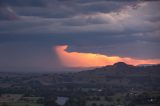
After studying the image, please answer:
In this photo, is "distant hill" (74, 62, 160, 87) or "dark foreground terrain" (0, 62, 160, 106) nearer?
"dark foreground terrain" (0, 62, 160, 106)

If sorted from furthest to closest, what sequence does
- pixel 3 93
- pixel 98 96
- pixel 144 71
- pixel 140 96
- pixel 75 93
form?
pixel 144 71 < pixel 3 93 < pixel 75 93 < pixel 98 96 < pixel 140 96

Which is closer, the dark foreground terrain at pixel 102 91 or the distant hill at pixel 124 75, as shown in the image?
the dark foreground terrain at pixel 102 91

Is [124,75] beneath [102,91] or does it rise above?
above

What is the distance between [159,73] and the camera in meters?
75.0

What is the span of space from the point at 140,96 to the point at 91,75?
41553mm

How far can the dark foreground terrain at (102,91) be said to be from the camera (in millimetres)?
52375

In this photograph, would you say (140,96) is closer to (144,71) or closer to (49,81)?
(144,71)

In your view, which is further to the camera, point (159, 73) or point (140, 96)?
point (159, 73)

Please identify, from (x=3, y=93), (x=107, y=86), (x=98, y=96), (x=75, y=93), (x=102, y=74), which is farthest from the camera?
(x=102, y=74)

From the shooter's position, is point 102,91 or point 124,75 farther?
point 124,75

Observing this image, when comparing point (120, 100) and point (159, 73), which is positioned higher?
point (159, 73)

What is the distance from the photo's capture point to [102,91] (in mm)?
65250

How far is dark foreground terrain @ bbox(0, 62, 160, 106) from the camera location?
52.4 metres

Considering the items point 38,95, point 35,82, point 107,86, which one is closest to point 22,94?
point 38,95
